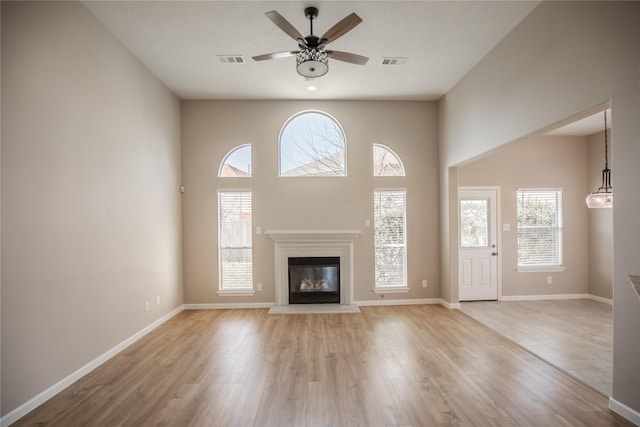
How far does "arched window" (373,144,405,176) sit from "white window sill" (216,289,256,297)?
9.95 feet

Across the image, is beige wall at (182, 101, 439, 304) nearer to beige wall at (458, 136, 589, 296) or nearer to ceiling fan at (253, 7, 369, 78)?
beige wall at (458, 136, 589, 296)

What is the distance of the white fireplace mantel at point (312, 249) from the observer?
18.2ft

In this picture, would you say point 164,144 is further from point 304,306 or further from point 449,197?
point 449,197

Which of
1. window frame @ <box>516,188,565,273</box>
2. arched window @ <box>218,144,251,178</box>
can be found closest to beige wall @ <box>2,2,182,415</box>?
arched window @ <box>218,144,251,178</box>

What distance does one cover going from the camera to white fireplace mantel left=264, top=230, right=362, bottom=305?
5559 millimetres

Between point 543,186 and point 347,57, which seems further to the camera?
point 543,186

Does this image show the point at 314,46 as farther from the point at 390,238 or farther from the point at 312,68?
the point at 390,238

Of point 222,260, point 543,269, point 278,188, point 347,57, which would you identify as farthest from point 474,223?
point 222,260

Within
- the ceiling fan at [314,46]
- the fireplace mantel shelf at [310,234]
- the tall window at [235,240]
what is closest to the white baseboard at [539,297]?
the fireplace mantel shelf at [310,234]

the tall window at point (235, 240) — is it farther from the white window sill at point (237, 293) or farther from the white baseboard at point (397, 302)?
the white baseboard at point (397, 302)

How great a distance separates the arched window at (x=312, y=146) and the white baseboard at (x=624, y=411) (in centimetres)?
431

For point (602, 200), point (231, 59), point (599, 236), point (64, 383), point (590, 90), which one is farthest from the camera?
point (599, 236)

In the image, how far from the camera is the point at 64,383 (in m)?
2.88

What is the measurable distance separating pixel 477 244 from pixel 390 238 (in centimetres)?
167
